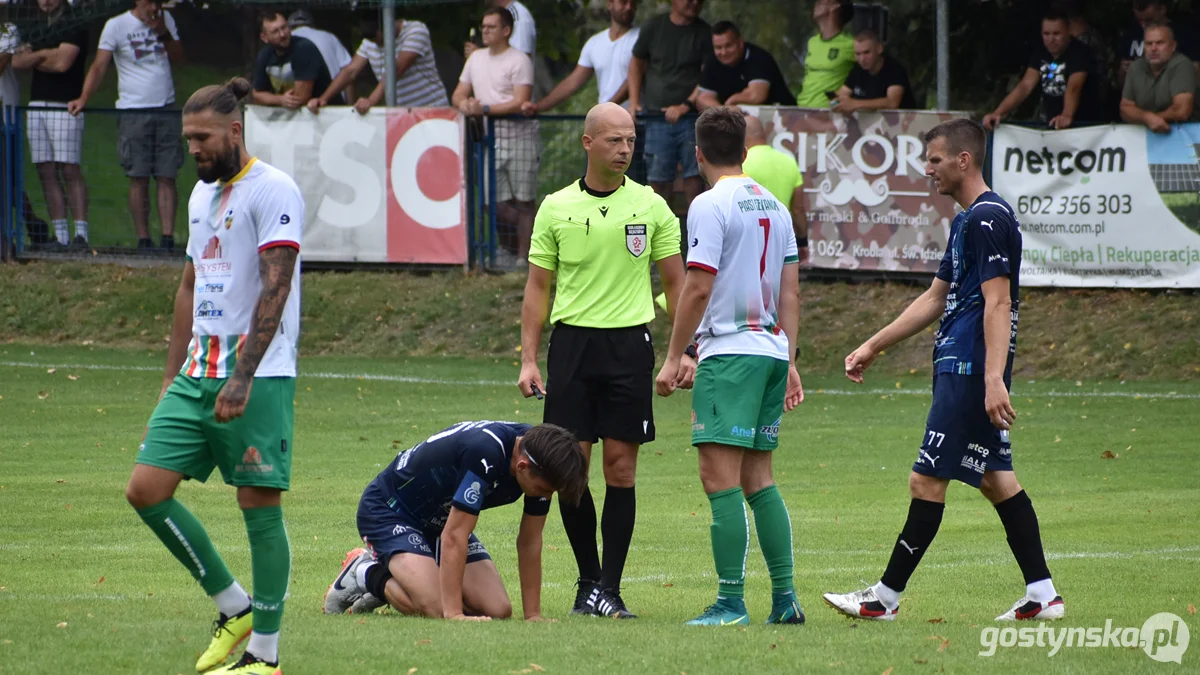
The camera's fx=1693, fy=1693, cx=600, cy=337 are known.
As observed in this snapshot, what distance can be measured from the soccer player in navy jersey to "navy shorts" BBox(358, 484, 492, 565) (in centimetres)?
178

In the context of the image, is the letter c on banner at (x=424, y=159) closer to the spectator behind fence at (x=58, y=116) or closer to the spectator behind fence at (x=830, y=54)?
the spectator behind fence at (x=830, y=54)

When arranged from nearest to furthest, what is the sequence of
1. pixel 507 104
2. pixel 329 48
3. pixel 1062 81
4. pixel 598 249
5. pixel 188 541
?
pixel 188 541, pixel 598 249, pixel 1062 81, pixel 507 104, pixel 329 48

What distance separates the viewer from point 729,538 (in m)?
7.09

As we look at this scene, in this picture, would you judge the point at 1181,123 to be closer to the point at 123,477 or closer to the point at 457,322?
the point at 457,322

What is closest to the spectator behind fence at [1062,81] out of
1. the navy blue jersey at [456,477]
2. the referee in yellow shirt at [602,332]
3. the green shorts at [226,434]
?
the referee in yellow shirt at [602,332]

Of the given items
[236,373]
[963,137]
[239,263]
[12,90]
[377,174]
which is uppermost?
[963,137]

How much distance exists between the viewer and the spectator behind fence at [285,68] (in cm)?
1945

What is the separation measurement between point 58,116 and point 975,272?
1567cm

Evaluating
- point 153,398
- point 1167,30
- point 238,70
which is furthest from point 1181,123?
point 238,70

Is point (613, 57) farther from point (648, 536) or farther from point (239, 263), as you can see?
point (239, 263)

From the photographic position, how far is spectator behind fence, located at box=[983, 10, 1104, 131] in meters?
17.1

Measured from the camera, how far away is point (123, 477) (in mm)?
11602

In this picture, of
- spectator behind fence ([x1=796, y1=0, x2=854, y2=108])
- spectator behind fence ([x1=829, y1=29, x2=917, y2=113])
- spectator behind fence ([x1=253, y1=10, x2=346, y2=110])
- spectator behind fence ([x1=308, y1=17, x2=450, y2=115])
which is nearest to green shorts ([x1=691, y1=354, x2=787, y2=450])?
spectator behind fence ([x1=829, y1=29, x2=917, y2=113])

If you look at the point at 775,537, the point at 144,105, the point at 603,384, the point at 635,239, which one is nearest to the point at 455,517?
the point at 603,384
